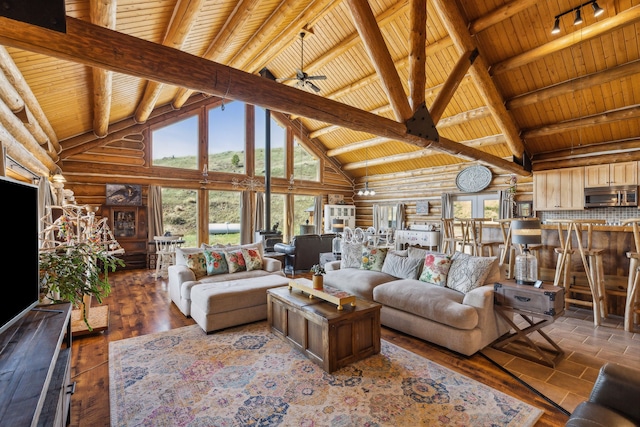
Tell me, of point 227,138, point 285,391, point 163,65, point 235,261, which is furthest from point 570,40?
point 227,138

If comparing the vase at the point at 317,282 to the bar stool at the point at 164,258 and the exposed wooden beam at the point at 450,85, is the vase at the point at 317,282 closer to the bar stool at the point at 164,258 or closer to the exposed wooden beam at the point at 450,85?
the exposed wooden beam at the point at 450,85

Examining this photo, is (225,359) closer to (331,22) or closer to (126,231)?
(126,231)

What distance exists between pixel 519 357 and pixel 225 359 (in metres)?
2.91

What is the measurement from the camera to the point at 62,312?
6.32 ft

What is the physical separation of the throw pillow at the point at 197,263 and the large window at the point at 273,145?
6.01 meters

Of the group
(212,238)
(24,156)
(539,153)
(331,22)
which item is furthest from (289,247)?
(539,153)

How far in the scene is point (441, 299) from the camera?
3.19 m

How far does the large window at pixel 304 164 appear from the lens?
11.2 meters

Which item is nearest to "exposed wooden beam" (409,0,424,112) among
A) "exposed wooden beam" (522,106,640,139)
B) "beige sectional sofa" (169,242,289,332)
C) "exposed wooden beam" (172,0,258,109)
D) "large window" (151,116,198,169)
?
"exposed wooden beam" (172,0,258,109)

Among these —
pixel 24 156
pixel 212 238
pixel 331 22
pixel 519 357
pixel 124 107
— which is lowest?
pixel 519 357

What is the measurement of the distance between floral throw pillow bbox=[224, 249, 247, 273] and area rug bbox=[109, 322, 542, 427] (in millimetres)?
1535

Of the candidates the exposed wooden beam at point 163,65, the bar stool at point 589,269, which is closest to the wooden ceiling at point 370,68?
the exposed wooden beam at point 163,65

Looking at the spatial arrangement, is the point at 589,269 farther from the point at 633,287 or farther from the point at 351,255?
the point at 351,255

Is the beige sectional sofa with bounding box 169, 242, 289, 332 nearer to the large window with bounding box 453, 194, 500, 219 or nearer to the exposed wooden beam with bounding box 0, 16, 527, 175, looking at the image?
the exposed wooden beam with bounding box 0, 16, 527, 175
